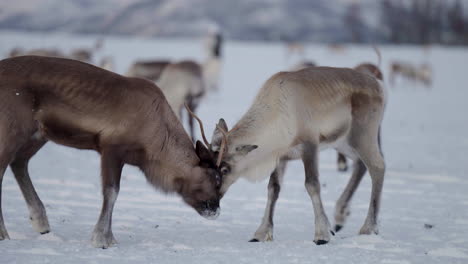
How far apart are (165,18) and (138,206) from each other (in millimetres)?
93224

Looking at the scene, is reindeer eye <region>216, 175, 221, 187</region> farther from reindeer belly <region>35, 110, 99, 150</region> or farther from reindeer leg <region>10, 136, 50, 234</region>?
reindeer leg <region>10, 136, 50, 234</region>

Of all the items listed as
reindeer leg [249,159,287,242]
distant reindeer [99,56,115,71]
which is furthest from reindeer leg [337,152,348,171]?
distant reindeer [99,56,115,71]

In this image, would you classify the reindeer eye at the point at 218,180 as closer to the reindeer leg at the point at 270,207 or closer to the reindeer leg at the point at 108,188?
the reindeer leg at the point at 270,207

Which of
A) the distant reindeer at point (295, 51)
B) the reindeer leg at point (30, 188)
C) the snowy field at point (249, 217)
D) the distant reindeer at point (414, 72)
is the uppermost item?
the reindeer leg at point (30, 188)

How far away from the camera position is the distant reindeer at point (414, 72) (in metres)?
29.8

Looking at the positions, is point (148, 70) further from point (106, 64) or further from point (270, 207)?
point (270, 207)

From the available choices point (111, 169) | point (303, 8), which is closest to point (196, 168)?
point (111, 169)

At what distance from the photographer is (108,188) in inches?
195

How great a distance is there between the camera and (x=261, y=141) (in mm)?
5316

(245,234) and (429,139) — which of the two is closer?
(245,234)

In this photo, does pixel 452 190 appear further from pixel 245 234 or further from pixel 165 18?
pixel 165 18

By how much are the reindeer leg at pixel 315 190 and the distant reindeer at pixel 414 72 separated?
84.0 feet

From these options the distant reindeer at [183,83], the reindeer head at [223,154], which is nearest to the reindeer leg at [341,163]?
the distant reindeer at [183,83]

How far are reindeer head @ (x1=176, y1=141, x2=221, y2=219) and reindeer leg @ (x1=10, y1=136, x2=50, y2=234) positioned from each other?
125 cm
